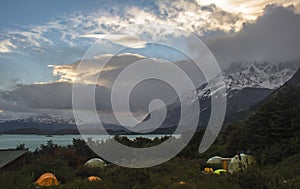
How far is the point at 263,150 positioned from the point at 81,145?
18237 millimetres

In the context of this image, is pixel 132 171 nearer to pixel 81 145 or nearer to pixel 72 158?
pixel 72 158

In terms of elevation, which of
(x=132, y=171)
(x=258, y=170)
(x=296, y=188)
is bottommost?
(x=296, y=188)

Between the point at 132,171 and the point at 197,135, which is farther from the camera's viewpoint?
the point at 197,135

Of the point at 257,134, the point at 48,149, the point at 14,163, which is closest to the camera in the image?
the point at 14,163

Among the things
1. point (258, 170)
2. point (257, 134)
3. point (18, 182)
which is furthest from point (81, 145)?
point (258, 170)

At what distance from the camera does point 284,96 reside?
3192 cm

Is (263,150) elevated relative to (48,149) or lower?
lower

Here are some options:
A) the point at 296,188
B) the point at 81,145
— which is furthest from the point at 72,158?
the point at 296,188

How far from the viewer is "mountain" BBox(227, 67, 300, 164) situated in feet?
92.9

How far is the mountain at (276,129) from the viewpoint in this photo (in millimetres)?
28312

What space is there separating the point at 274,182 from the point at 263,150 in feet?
70.3

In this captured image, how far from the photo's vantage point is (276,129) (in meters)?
30.7

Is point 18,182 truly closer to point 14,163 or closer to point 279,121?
point 14,163

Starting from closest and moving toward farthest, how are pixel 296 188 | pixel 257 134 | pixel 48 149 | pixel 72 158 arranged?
pixel 296 188, pixel 72 158, pixel 48 149, pixel 257 134
